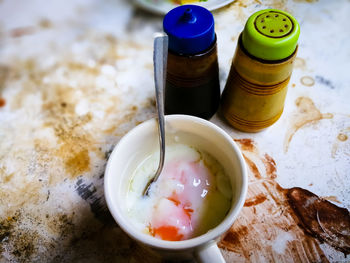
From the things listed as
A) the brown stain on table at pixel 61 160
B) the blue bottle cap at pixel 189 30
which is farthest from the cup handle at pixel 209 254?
the blue bottle cap at pixel 189 30

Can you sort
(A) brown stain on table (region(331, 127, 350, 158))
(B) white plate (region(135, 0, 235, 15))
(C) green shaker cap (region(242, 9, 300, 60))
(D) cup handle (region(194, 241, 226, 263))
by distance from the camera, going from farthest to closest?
(B) white plate (region(135, 0, 235, 15)) < (A) brown stain on table (region(331, 127, 350, 158)) < (C) green shaker cap (region(242, 9, 300, 60)) < (D) cup handle (region(194, 241, 226, 263))

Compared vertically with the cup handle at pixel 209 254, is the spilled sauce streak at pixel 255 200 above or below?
below

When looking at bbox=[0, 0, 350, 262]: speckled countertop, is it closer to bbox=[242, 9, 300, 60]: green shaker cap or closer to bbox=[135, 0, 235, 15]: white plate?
bbox=[135, 0, 235, 15]: white plate

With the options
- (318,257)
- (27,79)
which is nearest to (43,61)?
(27,79)

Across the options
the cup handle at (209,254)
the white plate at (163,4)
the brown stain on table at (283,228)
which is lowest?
the brown stain on table at (283,228)

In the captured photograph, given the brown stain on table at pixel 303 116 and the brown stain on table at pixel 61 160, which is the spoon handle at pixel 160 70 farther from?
the brown stain on table at pixel 303 116

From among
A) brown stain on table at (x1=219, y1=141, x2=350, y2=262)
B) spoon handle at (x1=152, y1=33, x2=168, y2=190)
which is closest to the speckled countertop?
brown stain on table at (x1=219, y1=141, x2=350, y2=262)

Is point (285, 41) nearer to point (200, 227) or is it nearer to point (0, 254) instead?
point (200, 227)
